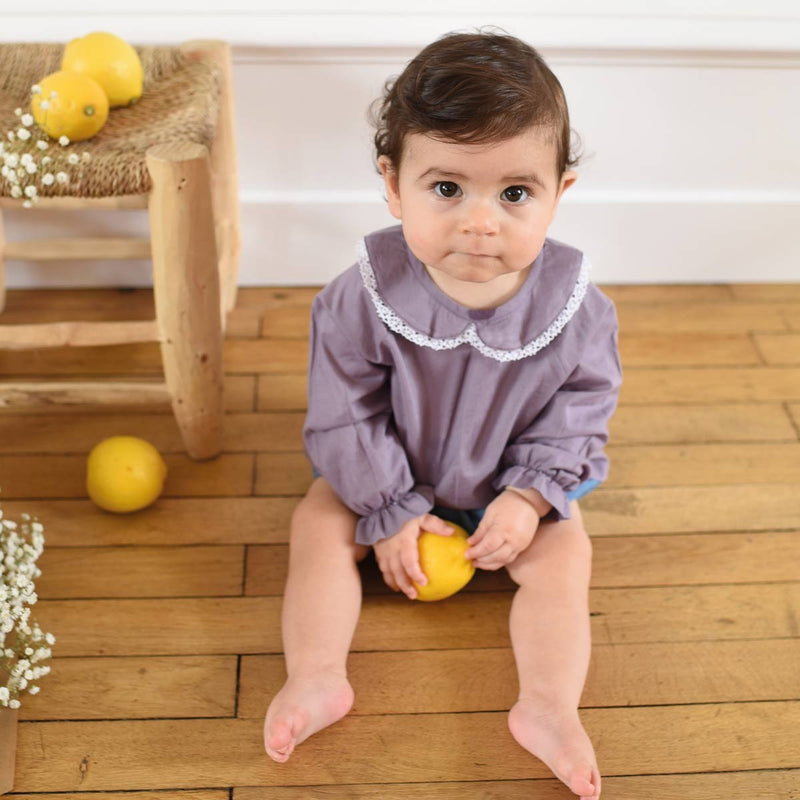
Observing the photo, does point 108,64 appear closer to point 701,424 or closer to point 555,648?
point 555,648

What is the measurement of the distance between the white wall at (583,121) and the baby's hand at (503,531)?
28.9 inches

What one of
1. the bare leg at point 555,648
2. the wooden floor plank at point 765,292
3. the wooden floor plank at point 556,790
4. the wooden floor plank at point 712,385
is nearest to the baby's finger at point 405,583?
the bare leg at point 555,648

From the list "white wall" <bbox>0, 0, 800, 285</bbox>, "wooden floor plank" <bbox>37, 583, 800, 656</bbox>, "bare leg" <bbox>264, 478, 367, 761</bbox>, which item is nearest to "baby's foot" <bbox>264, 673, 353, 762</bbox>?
"bare leg" <bbox>264, 478, 367, 761</bbox>

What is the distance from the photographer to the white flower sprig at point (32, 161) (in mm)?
1123

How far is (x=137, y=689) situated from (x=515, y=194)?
0.74 meters

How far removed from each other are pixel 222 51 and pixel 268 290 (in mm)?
506

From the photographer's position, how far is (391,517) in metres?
1.18

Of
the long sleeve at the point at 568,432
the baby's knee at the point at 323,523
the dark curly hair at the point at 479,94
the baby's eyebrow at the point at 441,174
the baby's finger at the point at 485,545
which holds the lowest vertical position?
the baby's knee at the point at 323,523

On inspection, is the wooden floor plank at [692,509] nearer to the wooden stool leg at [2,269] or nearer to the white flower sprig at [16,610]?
the white flower sprig at [16,610]

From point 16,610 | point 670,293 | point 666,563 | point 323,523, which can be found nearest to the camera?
point 16,610

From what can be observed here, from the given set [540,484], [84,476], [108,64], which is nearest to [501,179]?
[540,484]

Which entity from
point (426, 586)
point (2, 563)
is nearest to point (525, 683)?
point (426, 586)

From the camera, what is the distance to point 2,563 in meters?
1.05

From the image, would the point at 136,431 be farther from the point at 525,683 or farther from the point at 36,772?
the point at 525,683
